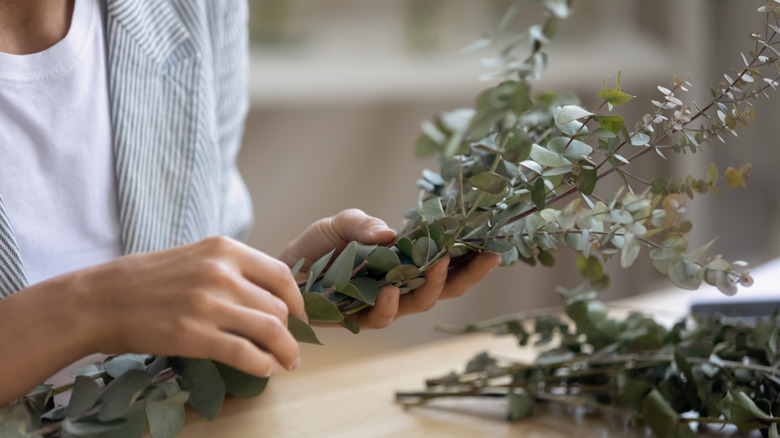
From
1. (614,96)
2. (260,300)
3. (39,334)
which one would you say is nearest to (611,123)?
(614,96)

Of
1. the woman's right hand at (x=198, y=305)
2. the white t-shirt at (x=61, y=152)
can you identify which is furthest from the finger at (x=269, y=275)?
the white t-shirt at (x=61, y=152)

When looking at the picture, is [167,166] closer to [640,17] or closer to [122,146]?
[122,146]

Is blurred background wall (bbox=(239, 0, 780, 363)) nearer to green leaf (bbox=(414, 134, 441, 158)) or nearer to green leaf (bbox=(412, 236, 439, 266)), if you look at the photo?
green leaf (bbox=(412, 236, 439, 266))

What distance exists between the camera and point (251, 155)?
5.90 ft

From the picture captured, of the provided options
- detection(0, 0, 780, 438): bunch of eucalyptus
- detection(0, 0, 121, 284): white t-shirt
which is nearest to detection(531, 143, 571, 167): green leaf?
detection(0, 0, 780, 438): bunch of eucalyptus

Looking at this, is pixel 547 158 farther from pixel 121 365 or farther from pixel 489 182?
pixel 121 365

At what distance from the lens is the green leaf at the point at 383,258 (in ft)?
1.28

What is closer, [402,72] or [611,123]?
[611,123]

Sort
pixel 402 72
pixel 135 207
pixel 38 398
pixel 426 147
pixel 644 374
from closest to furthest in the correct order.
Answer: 1. pixel 426 147
2. pixel 38 398
3. pixel 644 374
4. pixel 135 207
5. pixel 402 72

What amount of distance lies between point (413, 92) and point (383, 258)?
140cm

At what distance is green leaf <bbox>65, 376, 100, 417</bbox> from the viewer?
339mm

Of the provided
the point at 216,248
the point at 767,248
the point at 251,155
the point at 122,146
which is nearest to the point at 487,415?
the point at 216,248

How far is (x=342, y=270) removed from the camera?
38 cm

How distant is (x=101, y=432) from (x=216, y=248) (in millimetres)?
108
